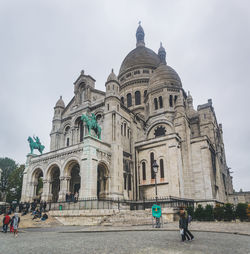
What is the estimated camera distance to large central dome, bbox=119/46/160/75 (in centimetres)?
4926

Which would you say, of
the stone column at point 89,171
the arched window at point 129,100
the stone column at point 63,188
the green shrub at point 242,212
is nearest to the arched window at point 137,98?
the arched window at point 129,100

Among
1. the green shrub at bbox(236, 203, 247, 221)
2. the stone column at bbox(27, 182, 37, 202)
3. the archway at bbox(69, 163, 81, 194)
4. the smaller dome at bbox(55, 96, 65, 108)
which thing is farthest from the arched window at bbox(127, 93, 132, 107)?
the green shrub at bbox(236, 203, 247, 221)

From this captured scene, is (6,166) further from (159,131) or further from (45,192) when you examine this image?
(159,131)

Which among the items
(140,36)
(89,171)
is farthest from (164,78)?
(140,36)

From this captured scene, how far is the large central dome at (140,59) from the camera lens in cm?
4926

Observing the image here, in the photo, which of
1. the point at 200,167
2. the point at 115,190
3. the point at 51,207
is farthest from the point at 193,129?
the point at 51,207

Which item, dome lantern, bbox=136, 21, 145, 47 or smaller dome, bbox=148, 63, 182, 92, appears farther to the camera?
dome lantern, bbox=136, 21, 145, 47

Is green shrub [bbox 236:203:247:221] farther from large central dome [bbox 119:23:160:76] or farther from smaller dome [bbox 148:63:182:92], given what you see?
large central dome [bbox 119:23:160:76]

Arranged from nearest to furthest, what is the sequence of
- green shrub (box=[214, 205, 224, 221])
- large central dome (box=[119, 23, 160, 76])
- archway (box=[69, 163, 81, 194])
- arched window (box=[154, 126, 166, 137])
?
1. green shrub (box=[214, 205, 224, 221])
2. archway (box=[69, 163, 81, 194])
3. arched window (box=[154, 126, 166, 137])
4. large central dome (box=[119, 23, 160, 76])

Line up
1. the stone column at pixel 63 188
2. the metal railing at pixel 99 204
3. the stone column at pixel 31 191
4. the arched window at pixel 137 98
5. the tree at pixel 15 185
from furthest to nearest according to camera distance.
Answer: the arched window at pixel 137 98
the tree at pixel 15 185
the stone column at pixel 31 191
the stone column at pixel 63 188
the metal railing at pixel 99 204

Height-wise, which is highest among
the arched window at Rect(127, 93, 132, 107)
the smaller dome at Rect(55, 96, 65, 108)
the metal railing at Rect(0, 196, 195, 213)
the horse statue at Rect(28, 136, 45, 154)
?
the arched window at Rect(127, 93, 132, 107)

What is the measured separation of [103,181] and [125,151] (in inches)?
222

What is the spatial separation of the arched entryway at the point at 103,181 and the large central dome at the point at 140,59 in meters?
28.8

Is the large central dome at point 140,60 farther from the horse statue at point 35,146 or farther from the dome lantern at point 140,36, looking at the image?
the horse statue at point 35,146
